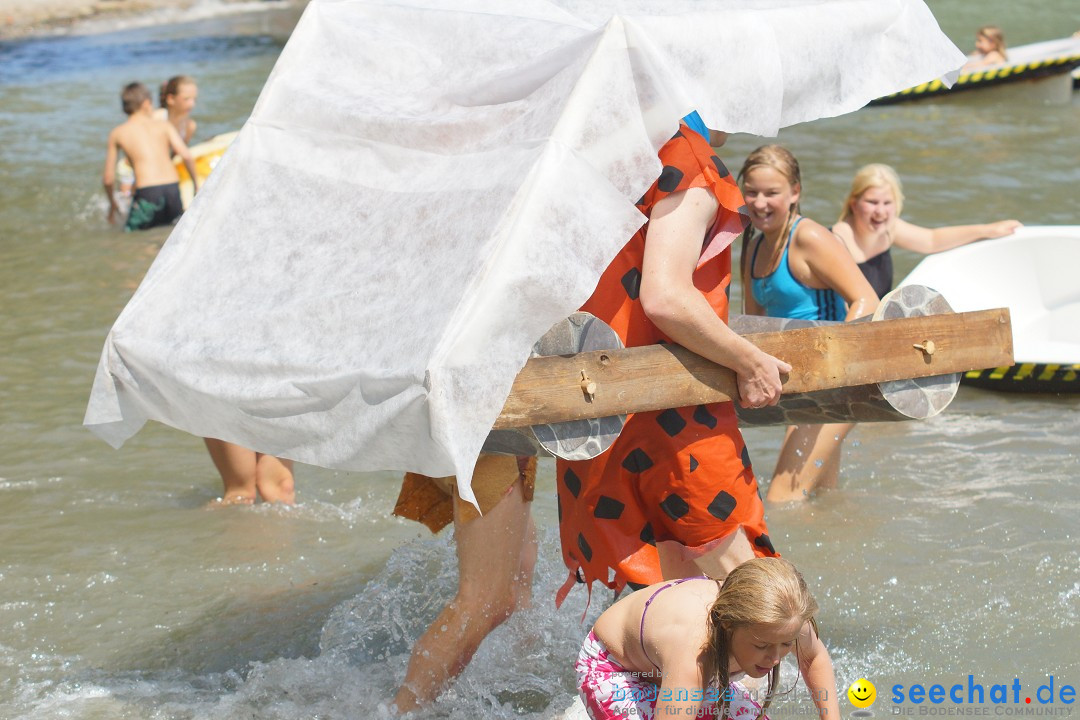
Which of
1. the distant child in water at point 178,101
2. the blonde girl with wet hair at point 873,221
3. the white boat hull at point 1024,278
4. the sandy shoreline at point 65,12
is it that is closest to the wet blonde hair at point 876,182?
the blonde girl with wet hair at point 873,221

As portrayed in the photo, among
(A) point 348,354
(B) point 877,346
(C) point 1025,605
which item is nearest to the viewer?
(A) point 348,354

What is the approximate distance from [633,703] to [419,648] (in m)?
0.90

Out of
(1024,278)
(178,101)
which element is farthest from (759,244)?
(178,101)

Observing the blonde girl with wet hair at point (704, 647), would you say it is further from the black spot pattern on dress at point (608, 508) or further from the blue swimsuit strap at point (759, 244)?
the blue swimsuit strap at point (759, 244)

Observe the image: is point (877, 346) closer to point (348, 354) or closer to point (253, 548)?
point (348, 354)

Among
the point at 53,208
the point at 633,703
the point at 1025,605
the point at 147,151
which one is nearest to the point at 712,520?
the point at 633,703

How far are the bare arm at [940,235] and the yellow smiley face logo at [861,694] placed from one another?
129 inches

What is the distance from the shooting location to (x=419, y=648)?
3.92 meters

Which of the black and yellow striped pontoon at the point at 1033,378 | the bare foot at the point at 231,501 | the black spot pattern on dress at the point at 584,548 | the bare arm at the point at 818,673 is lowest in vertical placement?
the black and yellow striped pontoon at the point at 1033,378

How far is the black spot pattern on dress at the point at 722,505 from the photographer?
133 inches

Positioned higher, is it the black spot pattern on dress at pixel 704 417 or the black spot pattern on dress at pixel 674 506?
the black spot pattern on dress at pixel 704 417

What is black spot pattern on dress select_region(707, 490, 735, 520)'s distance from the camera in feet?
11.1

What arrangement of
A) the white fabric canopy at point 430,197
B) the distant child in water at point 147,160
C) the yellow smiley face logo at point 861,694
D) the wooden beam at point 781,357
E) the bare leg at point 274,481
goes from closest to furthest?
the white fabric canopy at point 430,197
the wooden beam at point 781,357
the yellow smiley face logo at point 861,694
the bare leg at point 274,481
the distant child in water at point 147,160

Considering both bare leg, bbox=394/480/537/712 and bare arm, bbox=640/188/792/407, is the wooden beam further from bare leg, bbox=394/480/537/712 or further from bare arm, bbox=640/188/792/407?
bare leg, bbox=394/480/537/712
